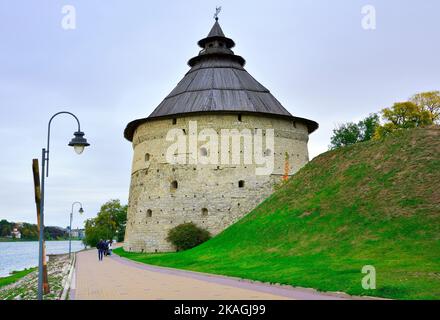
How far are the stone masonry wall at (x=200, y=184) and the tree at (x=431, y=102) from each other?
16874 mm

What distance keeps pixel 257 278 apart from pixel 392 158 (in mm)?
13428

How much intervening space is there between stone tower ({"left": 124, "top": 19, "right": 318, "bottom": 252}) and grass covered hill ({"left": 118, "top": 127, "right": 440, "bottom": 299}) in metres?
7.75

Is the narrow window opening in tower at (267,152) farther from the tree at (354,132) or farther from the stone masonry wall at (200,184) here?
the tree at (354,132)

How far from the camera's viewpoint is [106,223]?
69812 mm

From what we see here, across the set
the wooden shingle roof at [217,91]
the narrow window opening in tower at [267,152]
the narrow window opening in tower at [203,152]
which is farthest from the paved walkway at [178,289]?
the wooden shingle roof at [217,91]

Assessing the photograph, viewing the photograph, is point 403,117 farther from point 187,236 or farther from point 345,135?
point 187,236

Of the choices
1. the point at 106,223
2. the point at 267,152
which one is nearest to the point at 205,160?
the point at 267,152

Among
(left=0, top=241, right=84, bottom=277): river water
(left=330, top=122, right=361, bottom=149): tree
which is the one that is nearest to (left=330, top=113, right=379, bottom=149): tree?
(left=330, top=122, right=361, bottom=149): tree

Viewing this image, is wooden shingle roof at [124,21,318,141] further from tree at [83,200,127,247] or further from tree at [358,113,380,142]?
tree at [83,200,127,247]

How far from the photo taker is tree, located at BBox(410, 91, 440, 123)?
52.4m

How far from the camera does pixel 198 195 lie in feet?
134

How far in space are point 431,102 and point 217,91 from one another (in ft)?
78.7

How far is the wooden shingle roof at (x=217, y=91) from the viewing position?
139 ft
